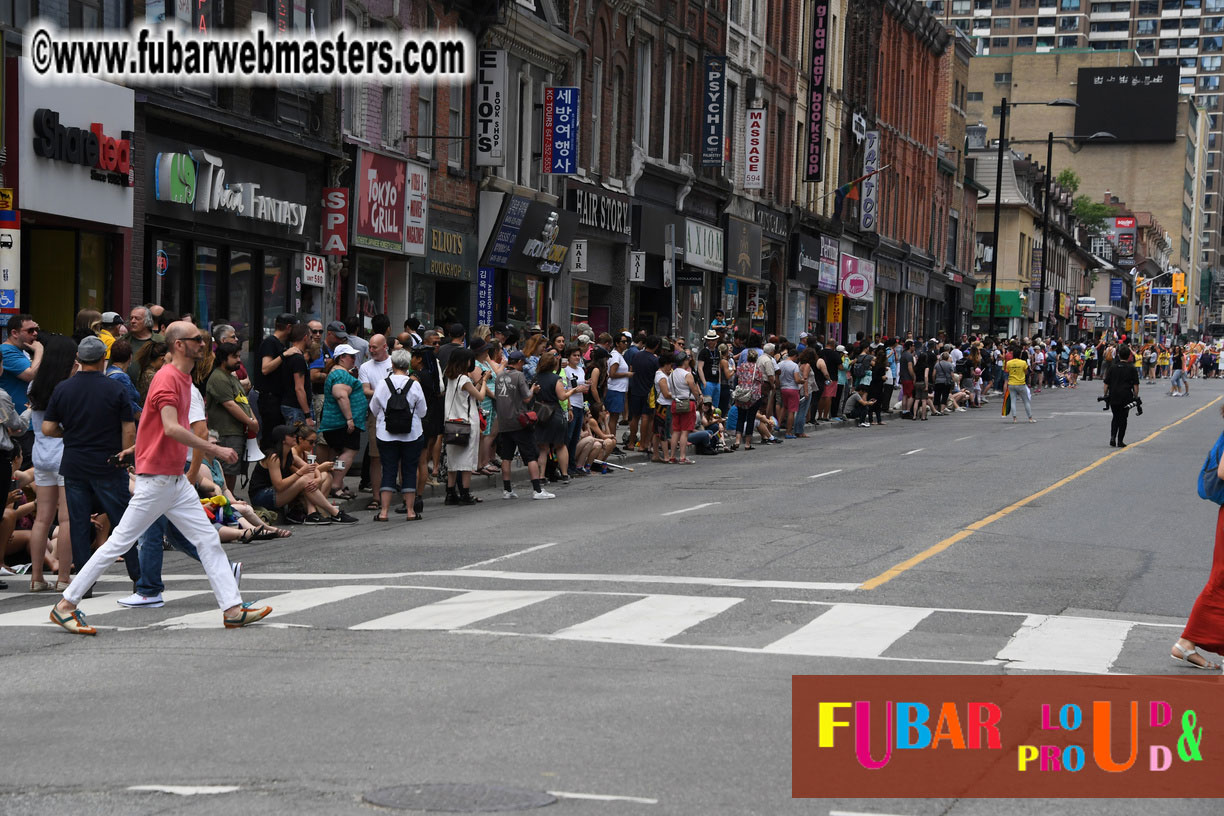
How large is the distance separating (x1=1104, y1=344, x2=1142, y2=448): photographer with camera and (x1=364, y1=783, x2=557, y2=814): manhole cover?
2412cm

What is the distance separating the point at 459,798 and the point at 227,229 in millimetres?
18489

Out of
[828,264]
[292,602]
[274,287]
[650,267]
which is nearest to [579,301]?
[650,267]

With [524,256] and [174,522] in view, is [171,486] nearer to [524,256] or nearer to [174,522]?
[174,522]

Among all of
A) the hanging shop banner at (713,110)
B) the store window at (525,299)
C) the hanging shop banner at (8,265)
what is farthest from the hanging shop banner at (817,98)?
the hanging shop banner at (8,265)

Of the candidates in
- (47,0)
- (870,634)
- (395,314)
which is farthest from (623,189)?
(870,634)

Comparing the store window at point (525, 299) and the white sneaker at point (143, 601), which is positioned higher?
the store window at point (525, 299)

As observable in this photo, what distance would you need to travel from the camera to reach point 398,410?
16219mm

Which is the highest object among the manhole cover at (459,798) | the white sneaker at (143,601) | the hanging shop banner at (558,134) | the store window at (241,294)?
the hanging shop banner at (558,134)

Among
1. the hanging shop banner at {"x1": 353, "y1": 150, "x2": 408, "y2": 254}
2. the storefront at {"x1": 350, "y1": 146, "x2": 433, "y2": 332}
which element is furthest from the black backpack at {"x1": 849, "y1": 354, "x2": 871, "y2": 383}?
the hanging shop banner at {"x1": 353, "y1": 150, "x2": 408, "y2": 254}

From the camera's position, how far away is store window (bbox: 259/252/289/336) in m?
24.8

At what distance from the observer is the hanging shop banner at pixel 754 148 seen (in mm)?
45469

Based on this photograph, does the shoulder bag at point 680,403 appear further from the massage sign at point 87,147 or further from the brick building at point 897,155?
the brick building at point 897,155

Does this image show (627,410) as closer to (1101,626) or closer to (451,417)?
(451,417)

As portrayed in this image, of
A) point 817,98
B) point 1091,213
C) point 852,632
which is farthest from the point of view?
point 1091,213
